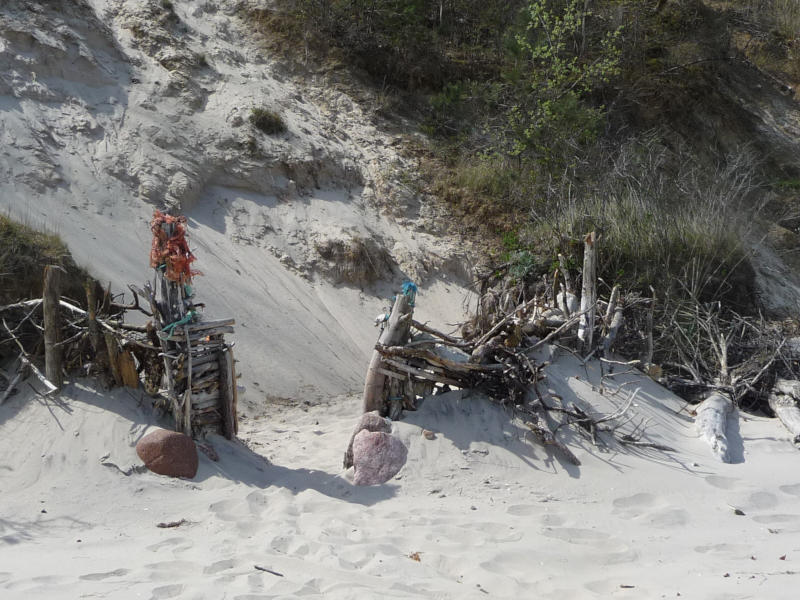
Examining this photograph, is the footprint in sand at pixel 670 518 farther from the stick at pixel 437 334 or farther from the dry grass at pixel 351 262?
the dry grass at pixel 351 262

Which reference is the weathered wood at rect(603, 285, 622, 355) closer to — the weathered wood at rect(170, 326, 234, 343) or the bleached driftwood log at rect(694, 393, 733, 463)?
the bleached driftwood log at rect(694, 393, 733, 463)

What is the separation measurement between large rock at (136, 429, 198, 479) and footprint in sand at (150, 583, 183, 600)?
5.48 ft

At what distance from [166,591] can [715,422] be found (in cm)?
478

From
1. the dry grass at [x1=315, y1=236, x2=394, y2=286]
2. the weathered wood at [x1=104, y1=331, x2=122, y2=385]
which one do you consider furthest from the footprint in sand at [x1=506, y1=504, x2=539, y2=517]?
the dry grass at [x1=315, y1=236, x2=394, y2=286]

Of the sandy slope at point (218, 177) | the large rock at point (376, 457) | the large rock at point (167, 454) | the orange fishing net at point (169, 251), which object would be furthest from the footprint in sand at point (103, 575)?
the sandy slope at point (218, 177)

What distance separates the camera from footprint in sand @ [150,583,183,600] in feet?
10.5

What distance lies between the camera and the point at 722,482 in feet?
17.0

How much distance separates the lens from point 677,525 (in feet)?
14.7

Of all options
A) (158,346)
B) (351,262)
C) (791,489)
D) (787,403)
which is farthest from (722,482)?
(351,262)

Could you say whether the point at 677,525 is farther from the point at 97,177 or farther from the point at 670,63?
the point at 670,63

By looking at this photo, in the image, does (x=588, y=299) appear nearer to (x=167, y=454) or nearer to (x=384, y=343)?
(x=384, y=343)

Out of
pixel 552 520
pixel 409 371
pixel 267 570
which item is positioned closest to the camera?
pixel 267 570

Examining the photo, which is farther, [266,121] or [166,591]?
[266,121]

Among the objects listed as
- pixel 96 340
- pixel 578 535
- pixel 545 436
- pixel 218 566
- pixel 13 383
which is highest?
pixel 96 340
